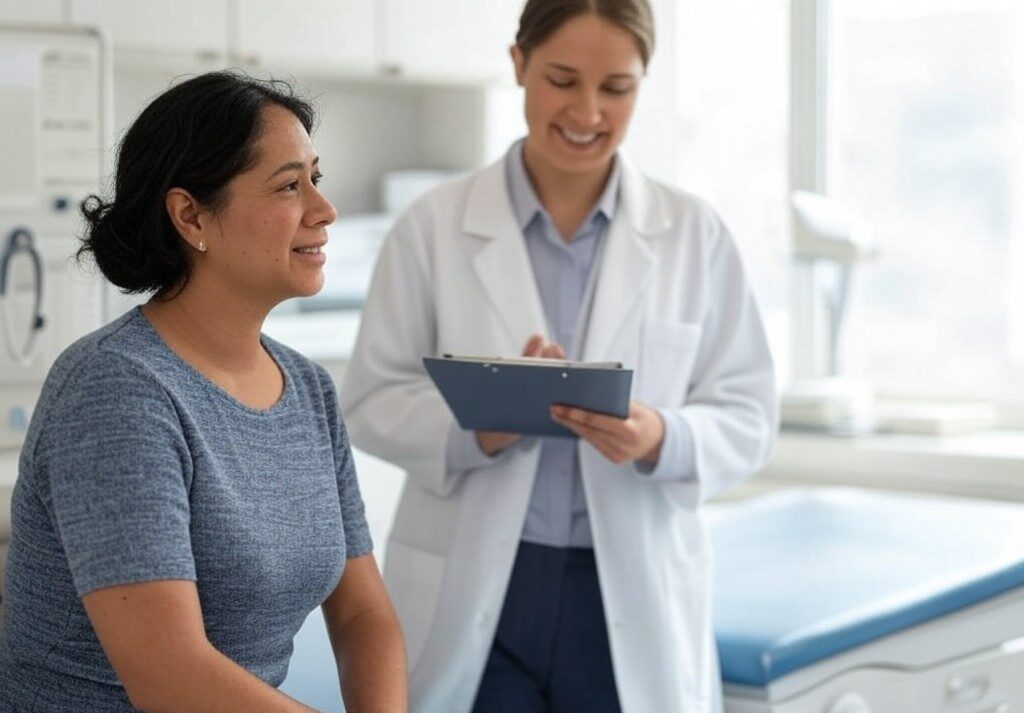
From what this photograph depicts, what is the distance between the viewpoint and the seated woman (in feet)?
4.02

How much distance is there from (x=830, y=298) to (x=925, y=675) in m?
1.40

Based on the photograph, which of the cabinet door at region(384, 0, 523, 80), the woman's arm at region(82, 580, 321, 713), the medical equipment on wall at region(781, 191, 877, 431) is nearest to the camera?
the woman's arm at region(82, 580, 321, 713)

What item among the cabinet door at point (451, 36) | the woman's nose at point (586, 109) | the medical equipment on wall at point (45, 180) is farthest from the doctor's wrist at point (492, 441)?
the cabinet door at point (451, 36)

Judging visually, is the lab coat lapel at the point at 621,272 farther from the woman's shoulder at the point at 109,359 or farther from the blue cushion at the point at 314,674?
the woman's shoulder at the point at 109,359

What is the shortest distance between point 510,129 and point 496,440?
8.01ft

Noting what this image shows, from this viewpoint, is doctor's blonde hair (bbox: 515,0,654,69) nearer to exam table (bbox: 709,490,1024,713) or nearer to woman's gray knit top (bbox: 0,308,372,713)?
woman's gray knit top (bbox: 0,308,372,713)

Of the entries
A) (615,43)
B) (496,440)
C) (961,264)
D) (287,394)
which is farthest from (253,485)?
(961,264)

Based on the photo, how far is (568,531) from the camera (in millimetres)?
1826

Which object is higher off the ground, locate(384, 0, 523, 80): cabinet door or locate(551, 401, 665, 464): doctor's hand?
locate(384, 0, 523, 80): cabinet door

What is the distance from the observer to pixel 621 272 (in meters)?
1.87

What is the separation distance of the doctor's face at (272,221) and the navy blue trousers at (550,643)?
1.85ft

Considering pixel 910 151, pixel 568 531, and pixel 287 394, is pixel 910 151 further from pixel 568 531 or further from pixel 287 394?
pixel 287 394

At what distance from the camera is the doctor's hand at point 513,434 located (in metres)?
1.74

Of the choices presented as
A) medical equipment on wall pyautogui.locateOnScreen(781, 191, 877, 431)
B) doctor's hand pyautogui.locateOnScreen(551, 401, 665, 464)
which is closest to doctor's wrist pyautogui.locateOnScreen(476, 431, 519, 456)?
doctor's hand pyautogui.locateOnScreen(551, 401, 665, 464)
